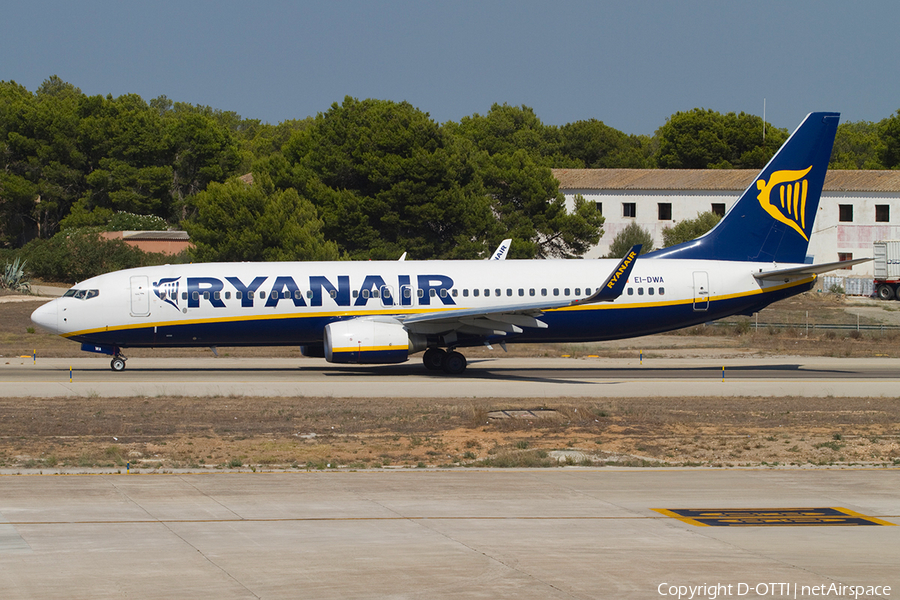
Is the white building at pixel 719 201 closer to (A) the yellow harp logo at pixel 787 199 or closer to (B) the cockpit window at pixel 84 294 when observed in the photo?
(A) the yellow harp logo at pixel 787 199

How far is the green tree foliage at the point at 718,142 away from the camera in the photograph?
110400mm

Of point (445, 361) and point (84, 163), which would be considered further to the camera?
point (84, 163)

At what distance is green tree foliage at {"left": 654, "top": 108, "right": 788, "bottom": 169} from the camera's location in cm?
11040

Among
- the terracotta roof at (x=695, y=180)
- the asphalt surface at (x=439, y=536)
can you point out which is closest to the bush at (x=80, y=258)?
the terracotta roof at (x=695, y=180)

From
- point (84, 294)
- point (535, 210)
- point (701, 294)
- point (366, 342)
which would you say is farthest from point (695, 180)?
point (84, 294)

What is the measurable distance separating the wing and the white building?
55914mm

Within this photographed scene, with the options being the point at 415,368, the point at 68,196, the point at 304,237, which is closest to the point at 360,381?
the point at 415,368

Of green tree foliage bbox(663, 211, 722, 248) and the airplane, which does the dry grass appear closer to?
the airplane

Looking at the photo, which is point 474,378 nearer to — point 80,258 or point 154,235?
point 80,258

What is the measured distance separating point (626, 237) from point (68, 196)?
2187 inches

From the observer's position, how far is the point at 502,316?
32188 mm

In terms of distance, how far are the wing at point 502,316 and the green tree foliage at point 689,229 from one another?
50594 millimetres

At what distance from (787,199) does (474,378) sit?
1378 centimetres

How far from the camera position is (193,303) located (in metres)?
32.8
